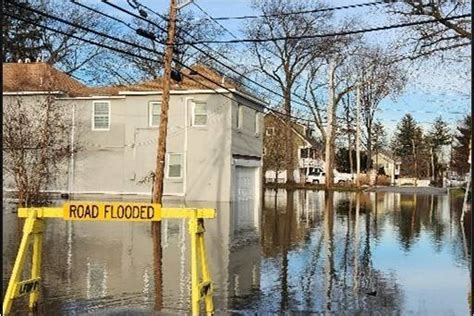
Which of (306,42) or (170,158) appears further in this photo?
(306,42)

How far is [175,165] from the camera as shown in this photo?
1260 inches

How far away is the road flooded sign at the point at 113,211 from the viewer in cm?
731

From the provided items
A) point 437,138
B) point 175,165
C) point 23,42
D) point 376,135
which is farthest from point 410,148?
point 175,165

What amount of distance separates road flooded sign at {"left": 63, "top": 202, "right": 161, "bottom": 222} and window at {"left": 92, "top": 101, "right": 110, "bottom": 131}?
2660 cm

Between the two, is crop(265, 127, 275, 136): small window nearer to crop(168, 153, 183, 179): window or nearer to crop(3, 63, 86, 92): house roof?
crop(3, 63, 86, 92): house roof

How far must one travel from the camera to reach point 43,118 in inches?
1061

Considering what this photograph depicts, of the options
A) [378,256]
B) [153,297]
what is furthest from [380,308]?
[378,256]

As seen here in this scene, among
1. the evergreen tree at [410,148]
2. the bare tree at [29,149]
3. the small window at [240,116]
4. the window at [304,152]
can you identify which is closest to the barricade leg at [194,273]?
the bare tree at [29,149]

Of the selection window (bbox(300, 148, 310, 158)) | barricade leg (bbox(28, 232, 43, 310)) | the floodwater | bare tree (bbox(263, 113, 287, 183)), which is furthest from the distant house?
window (bbox(300, 148, 310, 158))

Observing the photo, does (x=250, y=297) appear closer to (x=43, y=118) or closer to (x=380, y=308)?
(x=380, y=308)

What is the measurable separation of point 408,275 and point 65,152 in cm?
1929

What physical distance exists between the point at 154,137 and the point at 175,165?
1.66m

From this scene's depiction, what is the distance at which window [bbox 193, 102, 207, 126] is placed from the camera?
104 feet

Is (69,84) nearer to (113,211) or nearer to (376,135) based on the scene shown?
(113,211)
